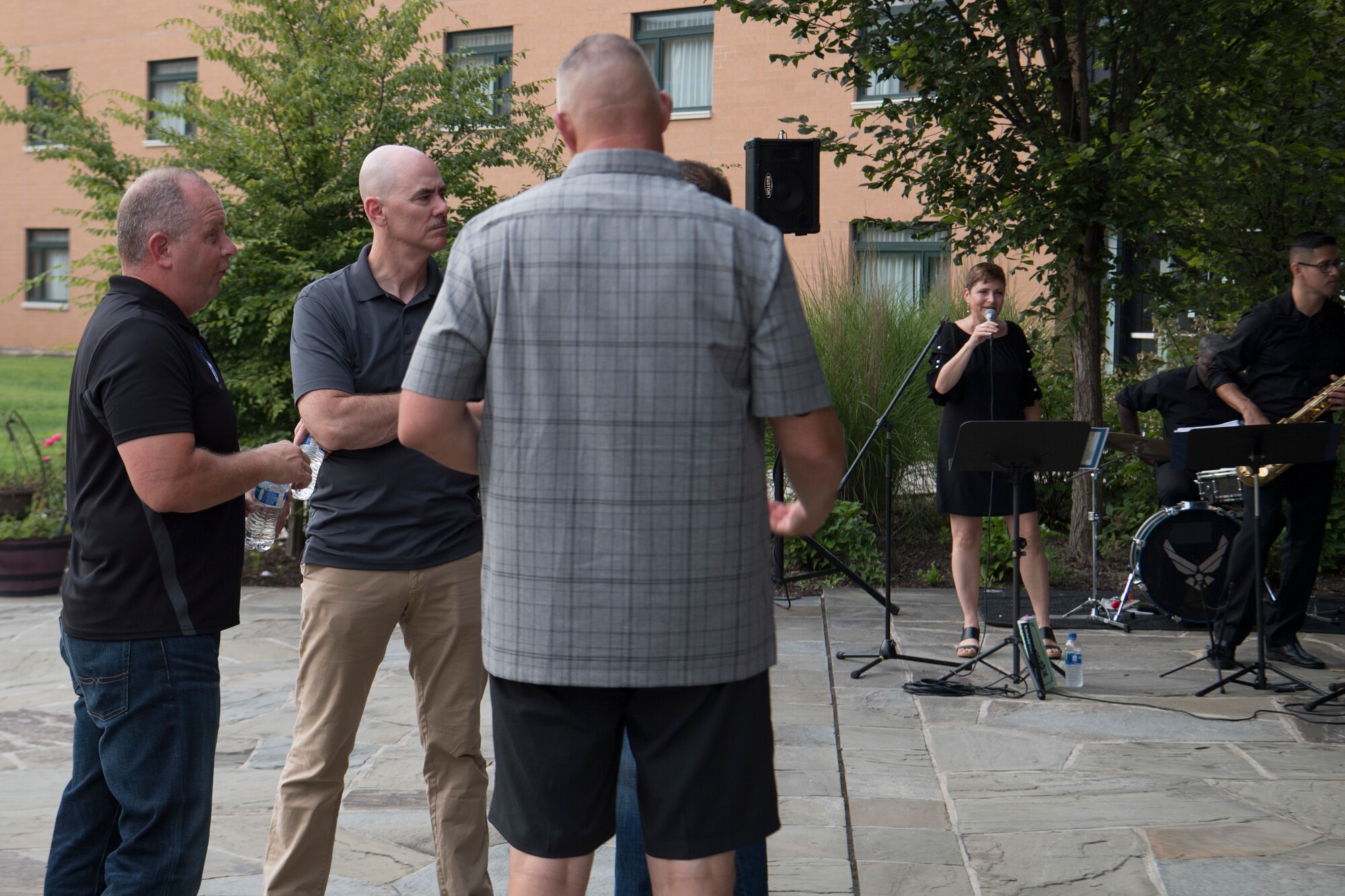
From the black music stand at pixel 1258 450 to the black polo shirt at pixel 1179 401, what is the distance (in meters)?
1.66

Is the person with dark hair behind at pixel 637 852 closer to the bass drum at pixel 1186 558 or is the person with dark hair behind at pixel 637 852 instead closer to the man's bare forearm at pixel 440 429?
the man's bare forearm at pixel 440 429

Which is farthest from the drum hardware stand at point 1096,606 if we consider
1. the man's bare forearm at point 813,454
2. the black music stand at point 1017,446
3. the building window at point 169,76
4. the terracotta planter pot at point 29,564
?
the building window at point 169,76

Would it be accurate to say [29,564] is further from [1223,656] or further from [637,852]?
[1223,656]

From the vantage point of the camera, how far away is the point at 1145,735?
17.7 ft

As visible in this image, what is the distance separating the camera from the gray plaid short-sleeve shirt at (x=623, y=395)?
2068 mm

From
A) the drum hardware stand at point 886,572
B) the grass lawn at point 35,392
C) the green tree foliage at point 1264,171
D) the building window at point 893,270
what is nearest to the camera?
the drum hardware stand at point 886,572

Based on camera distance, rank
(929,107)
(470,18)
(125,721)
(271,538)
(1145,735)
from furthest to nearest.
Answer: (470,18) → (929,107) → (1145,735) → (271,538) → (125,721)

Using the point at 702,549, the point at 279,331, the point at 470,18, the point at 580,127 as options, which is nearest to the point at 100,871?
the point at 702,549

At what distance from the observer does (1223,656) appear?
6.50 meters

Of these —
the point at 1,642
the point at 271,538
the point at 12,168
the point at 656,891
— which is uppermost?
the point at 12,168

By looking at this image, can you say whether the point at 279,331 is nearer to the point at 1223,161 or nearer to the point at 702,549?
the point at 1223,161

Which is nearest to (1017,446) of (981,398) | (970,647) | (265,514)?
(981,398)

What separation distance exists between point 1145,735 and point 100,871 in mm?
4142

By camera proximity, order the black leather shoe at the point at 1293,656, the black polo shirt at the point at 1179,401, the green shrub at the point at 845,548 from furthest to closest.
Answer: the green shrub at the point at 845,548, the black polo shirt at the point at 1179,401, the black leather shoe at the point at 1293,656
